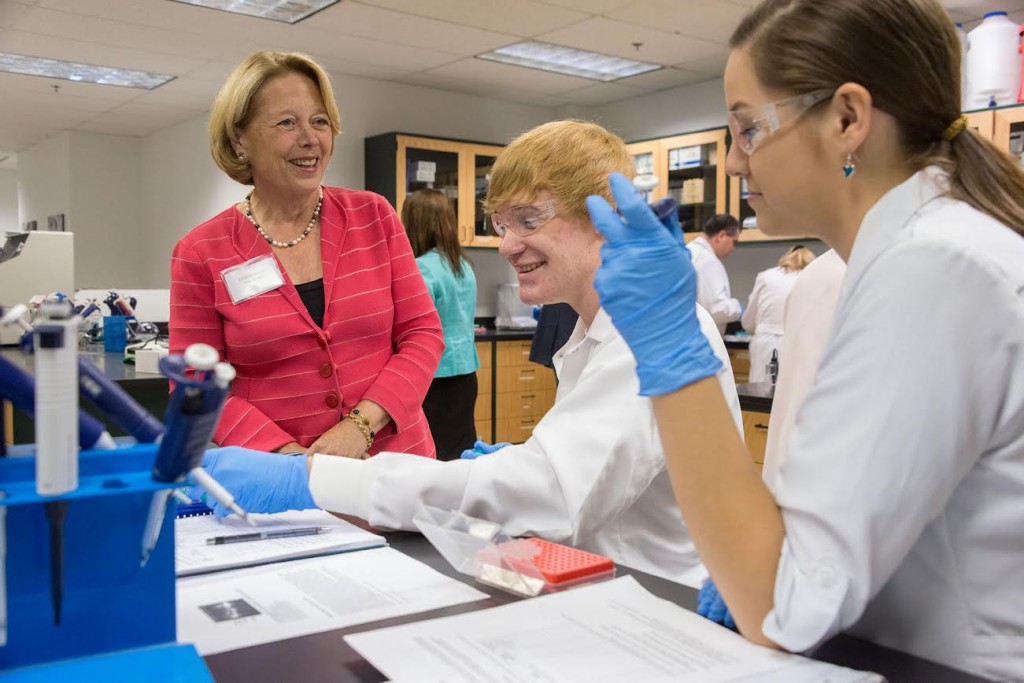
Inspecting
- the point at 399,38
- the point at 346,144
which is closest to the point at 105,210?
the point at 346,144

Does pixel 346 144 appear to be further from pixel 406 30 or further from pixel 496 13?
pixel 496 13

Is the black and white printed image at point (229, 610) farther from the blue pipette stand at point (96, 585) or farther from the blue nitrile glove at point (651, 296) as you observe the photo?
the blue nitrile glove at point (651, 296)

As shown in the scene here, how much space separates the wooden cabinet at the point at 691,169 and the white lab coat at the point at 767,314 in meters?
0.94

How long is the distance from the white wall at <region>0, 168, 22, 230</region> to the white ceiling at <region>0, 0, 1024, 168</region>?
5472 mm

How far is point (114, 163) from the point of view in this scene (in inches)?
350

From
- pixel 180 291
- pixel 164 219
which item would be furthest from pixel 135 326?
pixel 164 219

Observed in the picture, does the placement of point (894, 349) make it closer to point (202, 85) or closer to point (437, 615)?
point (437, 615)

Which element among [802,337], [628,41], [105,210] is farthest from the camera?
[105,210]

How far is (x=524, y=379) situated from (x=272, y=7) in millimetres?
2856

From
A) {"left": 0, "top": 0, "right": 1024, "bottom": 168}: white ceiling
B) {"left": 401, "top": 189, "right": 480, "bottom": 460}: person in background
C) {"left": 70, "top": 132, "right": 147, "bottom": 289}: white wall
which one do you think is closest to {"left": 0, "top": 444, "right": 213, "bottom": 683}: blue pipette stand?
{"left": 401, "top": 189, "right": 480, "bottom": 460}: person in background

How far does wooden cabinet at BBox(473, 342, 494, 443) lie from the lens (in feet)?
19.4

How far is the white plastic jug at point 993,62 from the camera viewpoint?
419 cm

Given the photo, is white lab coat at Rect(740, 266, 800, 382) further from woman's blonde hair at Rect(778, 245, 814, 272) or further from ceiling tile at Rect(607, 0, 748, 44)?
ceiling tile at Rect(607, 0, 748, 44)

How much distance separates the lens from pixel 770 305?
5.19 metres
